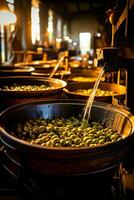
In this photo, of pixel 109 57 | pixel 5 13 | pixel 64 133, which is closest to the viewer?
pixel 109 57

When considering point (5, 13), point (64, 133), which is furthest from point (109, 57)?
point (5, 13)

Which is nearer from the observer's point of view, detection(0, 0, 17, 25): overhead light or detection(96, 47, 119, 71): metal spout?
detection(96, 47, 119, 71): metal spout

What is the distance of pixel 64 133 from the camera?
8.80ft

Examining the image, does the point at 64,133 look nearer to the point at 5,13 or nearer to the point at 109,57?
the point at 109,57

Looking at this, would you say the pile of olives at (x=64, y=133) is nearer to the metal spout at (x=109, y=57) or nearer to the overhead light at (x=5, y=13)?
the metal spout at (x=109, y=57)

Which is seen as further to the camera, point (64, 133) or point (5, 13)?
point (5, 13)

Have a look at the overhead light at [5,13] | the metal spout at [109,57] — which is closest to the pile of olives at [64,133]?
the metal spout at [109,57]

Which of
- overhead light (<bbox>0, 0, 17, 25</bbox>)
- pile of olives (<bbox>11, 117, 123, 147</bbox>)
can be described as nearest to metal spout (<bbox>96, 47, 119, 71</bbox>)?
pile of olives (<bbox>11, 117, 123, 147</bbox>)

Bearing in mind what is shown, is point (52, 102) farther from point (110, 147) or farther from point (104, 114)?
point (110, 147)

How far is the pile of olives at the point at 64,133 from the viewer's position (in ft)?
7.89

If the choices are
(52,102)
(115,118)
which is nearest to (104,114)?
(115,118)

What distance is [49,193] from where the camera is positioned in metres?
2.20

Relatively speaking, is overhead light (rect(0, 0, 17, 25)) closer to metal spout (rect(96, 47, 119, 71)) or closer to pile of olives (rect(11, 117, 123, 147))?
pile of olives (rect(11, 117, 123, 147))

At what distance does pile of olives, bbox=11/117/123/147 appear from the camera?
2406mm
